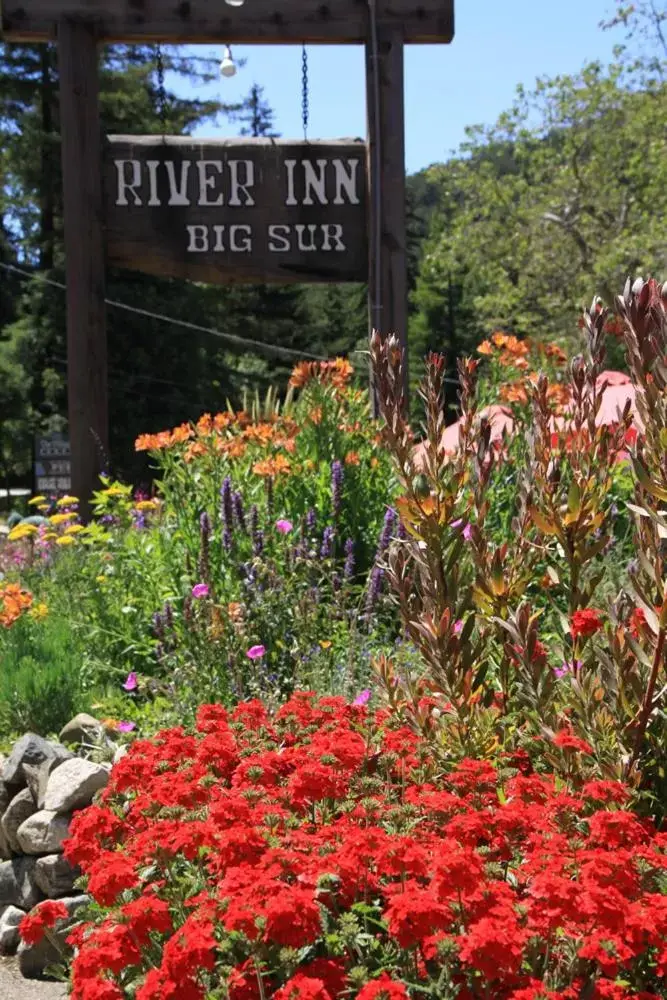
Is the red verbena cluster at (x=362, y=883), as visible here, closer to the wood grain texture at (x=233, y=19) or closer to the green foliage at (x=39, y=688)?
the green foliage at (x=39, y=688)

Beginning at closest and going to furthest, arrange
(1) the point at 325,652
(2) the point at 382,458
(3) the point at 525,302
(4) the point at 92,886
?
(4) the point at 92,886 < (1) the point at 325,652 < (2) the point at 382,458 < (3) the point at 525,302

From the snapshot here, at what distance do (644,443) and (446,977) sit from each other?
1.15 m

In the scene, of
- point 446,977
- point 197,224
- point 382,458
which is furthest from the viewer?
point 197,224

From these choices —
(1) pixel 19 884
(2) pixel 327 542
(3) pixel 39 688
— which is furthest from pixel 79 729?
(2) pixel 327 542

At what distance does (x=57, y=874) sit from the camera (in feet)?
11.2

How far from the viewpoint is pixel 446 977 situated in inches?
72.2

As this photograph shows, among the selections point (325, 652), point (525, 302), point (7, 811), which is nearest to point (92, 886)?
point (7, 811)

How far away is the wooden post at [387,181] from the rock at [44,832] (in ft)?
13.9

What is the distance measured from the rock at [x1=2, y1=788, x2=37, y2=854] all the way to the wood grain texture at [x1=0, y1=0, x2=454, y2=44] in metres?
5.17

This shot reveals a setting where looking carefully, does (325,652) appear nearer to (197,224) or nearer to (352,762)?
(352,762)

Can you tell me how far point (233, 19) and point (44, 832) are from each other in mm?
5492

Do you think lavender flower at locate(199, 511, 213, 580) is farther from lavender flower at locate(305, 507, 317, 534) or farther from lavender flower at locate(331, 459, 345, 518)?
lavender flower at locate(331, 459, 345, 518)

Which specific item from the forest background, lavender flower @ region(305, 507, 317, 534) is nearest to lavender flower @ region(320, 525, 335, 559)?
lavender flower @ region(305, 507, 317, 534)

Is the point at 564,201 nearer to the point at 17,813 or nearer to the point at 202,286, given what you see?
the point at 202,286
